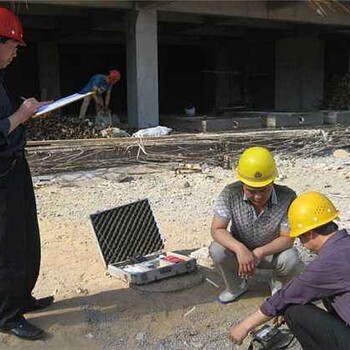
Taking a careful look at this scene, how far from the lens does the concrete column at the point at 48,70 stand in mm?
15602

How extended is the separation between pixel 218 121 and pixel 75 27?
4639 mm

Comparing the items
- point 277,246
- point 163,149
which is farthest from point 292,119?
point 277,246

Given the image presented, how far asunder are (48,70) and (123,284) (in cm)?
1268

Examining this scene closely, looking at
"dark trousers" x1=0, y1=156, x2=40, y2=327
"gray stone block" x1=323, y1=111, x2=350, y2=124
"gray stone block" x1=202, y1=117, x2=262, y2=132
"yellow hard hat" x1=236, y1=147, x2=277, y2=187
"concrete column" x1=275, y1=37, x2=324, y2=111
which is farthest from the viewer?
"concrete column" x1=275, y1=37, x2=324, y2=111

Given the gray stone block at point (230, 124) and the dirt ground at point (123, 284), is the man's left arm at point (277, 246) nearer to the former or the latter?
the dirt ground at point (123, 284)

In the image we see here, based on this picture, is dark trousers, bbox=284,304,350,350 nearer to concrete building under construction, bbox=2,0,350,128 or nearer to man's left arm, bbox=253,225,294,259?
man's left arm, bbox=253,225,294,259

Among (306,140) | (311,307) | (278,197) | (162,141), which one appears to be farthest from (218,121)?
(311,307)

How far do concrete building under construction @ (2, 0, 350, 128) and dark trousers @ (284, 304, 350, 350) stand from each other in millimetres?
8885

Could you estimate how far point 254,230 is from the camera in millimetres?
3473

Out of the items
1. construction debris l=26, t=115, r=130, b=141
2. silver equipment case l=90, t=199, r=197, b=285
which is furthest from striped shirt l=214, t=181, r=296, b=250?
construction debris l=26, t=115, r=130, b=141

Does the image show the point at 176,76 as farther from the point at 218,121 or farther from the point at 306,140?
the point at 306,140

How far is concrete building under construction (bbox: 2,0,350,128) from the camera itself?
12922 millimetres

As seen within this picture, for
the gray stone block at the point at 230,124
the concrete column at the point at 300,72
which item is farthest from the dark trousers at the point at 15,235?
the concrete column at the point at 300,72

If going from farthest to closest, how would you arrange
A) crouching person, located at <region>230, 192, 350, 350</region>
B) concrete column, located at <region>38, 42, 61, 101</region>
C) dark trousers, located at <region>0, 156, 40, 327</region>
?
1. concrete column, located at <region>38, 42, 61, 101</region>
2. dark trousers, located at <region>0, 156, 40, 327</region>
3. crouching person, located at <region>230, 192, 350, 350</region>
